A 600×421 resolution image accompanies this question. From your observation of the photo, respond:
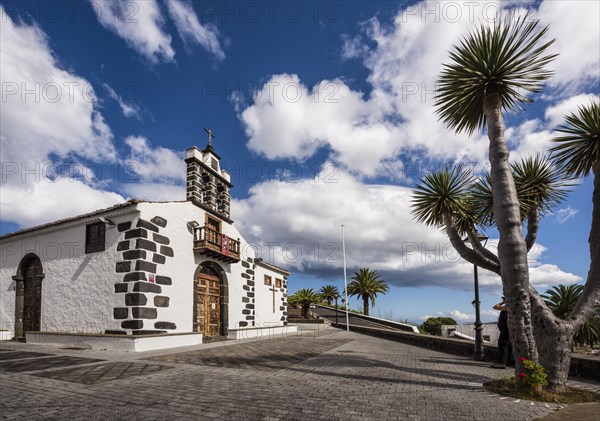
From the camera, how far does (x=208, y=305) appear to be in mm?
16062

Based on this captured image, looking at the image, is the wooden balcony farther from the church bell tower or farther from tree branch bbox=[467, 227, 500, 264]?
tree branch bbox=[467, 227, 500, 264]

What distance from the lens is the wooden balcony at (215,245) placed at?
14.9m

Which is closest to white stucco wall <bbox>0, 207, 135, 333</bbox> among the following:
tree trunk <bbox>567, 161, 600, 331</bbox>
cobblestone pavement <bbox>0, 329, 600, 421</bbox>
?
cobblestone pavement <bbox>0, 329, 600, 421</bbox>

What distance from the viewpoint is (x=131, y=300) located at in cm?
1179

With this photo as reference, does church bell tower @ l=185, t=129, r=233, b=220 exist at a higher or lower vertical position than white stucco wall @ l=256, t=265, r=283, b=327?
higher

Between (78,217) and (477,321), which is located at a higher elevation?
(78,217)

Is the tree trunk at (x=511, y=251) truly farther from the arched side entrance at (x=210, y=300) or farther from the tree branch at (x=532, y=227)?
the arched side entrance at (x=210, y=300)

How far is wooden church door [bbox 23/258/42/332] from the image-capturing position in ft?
47.2

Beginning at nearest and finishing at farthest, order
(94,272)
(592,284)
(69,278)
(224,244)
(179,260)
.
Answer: (592,284), (94,272), (69,278), (179,260), (224,244)

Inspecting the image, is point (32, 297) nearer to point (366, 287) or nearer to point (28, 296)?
point (28, 296)

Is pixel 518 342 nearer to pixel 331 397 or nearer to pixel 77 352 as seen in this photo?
pixel 331 397

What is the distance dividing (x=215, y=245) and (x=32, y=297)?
783 centimetres

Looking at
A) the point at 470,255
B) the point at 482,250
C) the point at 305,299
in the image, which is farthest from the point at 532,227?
the point at 305,299

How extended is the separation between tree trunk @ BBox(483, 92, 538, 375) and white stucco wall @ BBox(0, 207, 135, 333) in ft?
36.9
